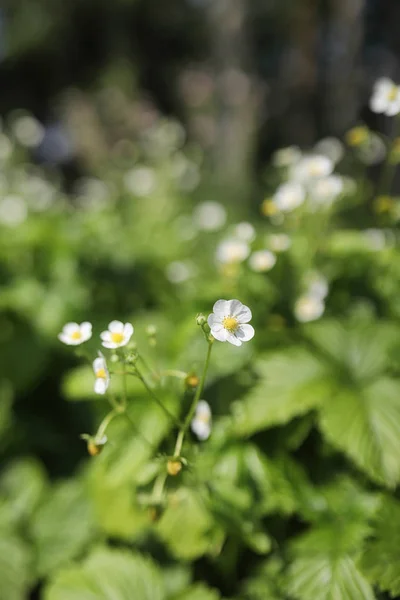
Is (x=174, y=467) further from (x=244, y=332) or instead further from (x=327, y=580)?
(x=327, y=580)

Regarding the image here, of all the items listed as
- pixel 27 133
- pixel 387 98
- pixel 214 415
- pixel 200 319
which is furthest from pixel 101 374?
pixel 27 133

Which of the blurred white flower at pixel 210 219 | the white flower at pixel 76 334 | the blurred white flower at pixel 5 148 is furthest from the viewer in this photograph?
the blurred white flower at pixel 5 148

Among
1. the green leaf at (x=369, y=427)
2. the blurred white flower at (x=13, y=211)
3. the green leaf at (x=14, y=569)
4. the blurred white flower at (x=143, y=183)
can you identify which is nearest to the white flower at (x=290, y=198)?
the green leaf at (x=369, y=427)

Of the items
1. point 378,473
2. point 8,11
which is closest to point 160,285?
point 378,473

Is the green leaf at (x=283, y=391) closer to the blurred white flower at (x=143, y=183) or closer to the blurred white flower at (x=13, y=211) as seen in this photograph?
the blurred white flower at (x=13, y=211)

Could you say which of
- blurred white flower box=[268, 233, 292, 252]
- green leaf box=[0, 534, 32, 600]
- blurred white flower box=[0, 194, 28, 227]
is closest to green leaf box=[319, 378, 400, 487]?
blurred white flower box=[268, 233, 292, 252]

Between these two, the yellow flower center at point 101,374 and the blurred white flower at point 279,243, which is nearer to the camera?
the yellow flower center at point 101,374

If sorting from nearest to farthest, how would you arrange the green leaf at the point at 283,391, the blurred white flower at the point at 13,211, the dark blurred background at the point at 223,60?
the green leaf at the point at 283,391, the blurred white flower at the point at 13,211, the dark blurred background at the point at 223,60

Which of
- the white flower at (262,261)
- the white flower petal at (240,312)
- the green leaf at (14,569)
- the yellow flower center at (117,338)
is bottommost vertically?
the green leaf at (14,569)

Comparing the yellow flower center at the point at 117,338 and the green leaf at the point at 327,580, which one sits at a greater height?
the yellow flower center at the point at 117,338
